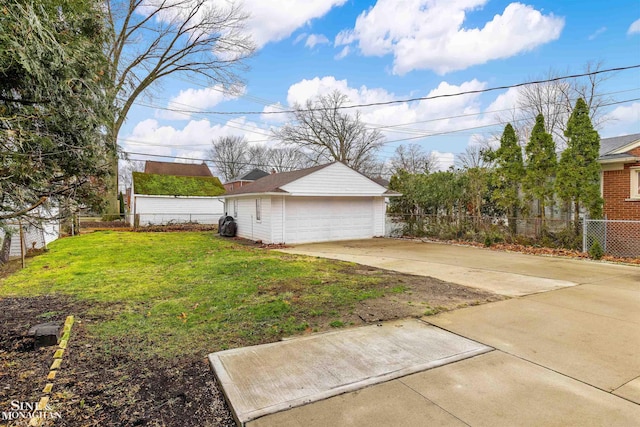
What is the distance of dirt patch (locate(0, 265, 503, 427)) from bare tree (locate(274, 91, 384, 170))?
2793cm

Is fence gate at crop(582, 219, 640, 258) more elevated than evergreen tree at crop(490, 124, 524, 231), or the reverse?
evergreen tree at crop(490, 124, 524, 231)

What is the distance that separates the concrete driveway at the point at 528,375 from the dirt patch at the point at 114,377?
56 cm

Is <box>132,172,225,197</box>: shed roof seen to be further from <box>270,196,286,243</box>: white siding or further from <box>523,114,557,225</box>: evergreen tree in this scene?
<box>523,114,557,225</box>: evergreen tree

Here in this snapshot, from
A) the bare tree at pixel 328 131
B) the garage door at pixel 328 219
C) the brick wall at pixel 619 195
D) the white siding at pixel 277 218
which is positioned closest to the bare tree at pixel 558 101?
the bare tree at pixel 328 131

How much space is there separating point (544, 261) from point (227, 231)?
13314 mm

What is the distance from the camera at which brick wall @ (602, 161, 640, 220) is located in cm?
999

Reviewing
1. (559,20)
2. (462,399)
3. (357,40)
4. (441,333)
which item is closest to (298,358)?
(462,399)

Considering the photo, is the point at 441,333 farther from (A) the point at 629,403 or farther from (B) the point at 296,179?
(B) the point at 296,179

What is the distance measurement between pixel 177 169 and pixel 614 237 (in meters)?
33.6

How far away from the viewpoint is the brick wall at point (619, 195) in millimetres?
9986

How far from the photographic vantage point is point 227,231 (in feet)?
56.0

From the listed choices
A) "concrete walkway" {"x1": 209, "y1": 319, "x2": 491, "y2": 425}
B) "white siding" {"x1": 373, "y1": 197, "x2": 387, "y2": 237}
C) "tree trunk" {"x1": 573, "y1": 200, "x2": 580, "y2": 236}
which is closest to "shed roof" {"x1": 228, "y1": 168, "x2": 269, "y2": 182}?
"white siding" {"x1": 373, "y1": 197, "x2": 387, "y2": 237}

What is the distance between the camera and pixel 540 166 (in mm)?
10945

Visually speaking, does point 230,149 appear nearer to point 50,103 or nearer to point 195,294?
point 195,294
